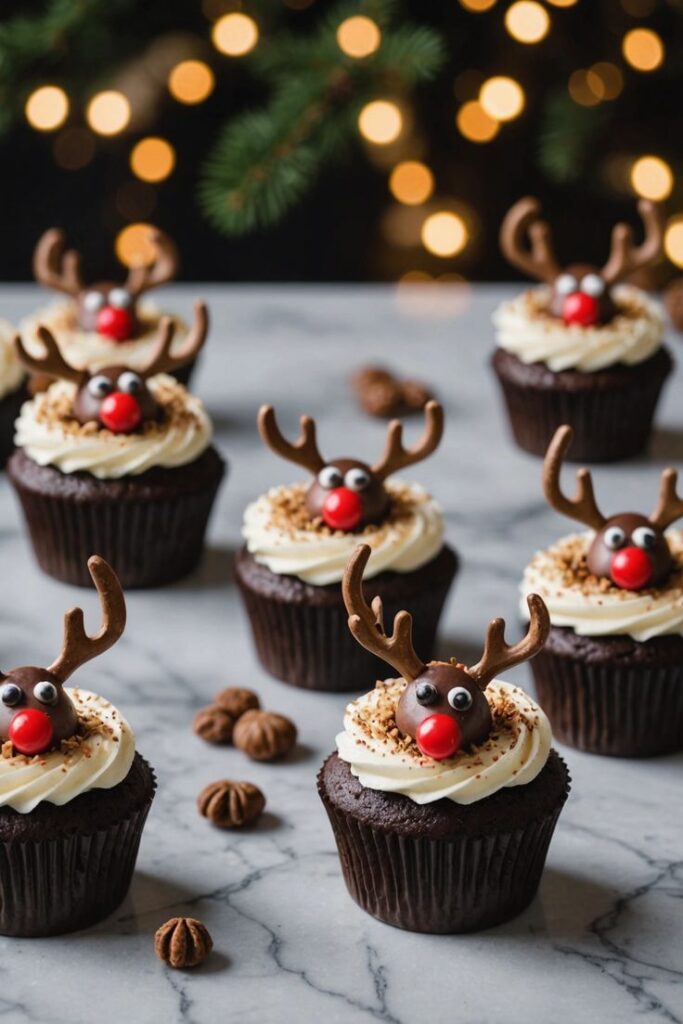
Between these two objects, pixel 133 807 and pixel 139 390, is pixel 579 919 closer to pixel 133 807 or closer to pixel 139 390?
pixel 133 807

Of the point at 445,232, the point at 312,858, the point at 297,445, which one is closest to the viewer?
the point at 312,858

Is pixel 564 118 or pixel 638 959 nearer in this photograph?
pixel 638 959

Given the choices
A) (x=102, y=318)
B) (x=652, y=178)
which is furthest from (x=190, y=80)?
(x=652, y=178)

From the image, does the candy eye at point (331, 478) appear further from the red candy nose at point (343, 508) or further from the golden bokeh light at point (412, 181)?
the golden bokeh light at point (412, 181)

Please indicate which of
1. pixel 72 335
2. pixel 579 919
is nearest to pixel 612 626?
pixel 579 919

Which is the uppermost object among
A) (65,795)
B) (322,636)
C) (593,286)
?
(593,286)

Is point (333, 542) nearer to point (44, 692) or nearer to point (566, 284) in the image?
point (44, 692)

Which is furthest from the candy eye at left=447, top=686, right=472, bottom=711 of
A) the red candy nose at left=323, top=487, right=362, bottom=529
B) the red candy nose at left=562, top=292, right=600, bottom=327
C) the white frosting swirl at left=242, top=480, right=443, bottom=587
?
the red candy nose at left=562, top=292, right=600, bottom=327
